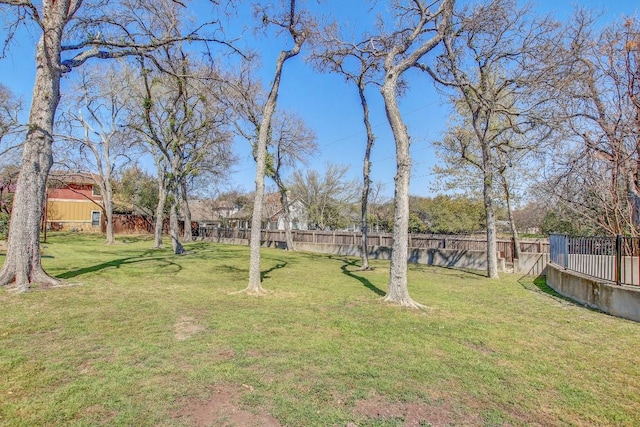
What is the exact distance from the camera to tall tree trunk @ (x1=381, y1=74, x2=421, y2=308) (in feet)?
22.7

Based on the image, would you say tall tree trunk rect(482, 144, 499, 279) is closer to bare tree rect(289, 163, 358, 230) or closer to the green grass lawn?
the green grass lawn

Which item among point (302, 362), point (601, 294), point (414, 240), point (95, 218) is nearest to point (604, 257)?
point (601, 294)

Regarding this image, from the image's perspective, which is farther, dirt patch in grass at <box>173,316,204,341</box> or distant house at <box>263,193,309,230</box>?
distant house at <box>263,193,309,230</box>

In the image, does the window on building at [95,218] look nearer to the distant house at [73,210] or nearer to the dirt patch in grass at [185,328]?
the distant house at [73,210]

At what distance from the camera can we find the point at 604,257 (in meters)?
7.47

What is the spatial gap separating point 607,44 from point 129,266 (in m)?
14.3

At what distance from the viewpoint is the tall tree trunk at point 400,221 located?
6.91 meters

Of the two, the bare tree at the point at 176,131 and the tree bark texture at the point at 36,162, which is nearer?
the tree bark texture at the point at 36,162

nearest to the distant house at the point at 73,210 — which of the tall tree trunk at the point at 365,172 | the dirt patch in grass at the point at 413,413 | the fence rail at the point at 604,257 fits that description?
the tall tree trunk at the point at 365,172

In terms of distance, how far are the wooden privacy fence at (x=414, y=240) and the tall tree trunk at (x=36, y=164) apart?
1416cm

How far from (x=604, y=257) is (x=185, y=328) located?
7978 mm

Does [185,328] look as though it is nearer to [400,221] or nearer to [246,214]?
[400,221]

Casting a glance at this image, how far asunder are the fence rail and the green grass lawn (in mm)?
999

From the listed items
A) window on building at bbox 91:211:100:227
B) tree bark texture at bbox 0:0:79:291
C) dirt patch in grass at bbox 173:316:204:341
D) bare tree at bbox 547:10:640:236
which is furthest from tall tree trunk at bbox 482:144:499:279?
window on building at bbox 91:211:100:227
